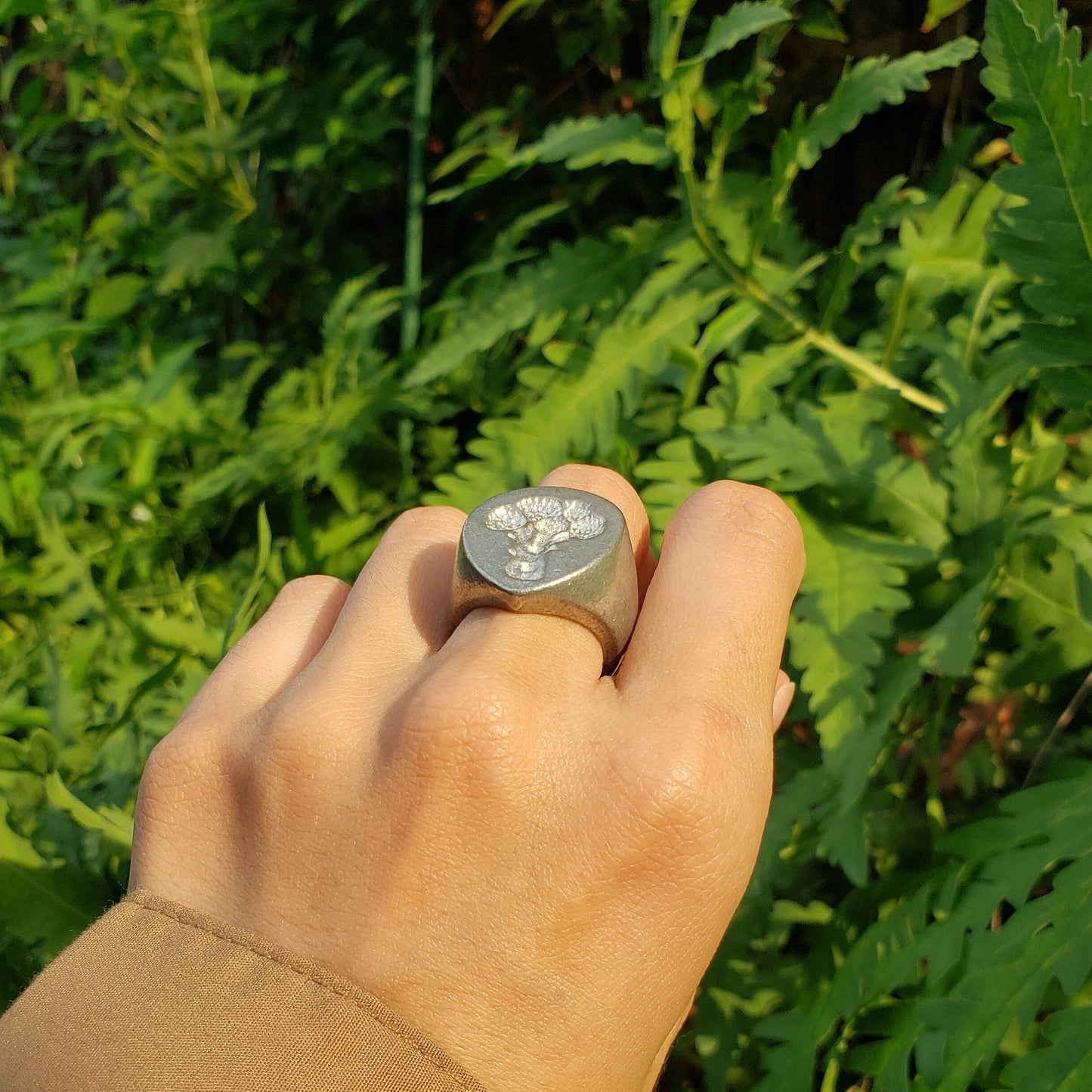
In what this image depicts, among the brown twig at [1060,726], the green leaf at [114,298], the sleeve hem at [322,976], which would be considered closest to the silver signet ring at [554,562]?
the sleeve hem at [322,976]

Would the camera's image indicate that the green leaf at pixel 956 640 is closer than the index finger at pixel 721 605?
No

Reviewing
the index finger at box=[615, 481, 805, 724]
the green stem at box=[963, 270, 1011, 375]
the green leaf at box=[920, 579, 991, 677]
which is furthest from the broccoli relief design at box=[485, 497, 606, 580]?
the green stem at box=[963, 270, 1011, 375]

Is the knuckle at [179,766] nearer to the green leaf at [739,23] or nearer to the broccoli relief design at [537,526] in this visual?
the broccoli relief design at [537,526]

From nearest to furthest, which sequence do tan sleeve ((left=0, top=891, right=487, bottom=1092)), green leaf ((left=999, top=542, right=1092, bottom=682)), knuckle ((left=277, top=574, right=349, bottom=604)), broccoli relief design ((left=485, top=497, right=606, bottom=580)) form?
tan sleeve ((left=0, top=891, right=487, bottom=1092))
broccoli relief design ((left=485, top=497, right=606, bottom=580))
knuckle ((left=277, top=574, right=349, bottom=604))
green leaf ((left=999, top=542, right=1092, bottom=682))

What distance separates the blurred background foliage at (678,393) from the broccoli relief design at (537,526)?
46 cm

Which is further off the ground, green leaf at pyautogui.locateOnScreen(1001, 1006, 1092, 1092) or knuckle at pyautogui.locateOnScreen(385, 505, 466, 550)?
knuckle at pyautogui.locateOnScreen(385, 505, 466, 550)

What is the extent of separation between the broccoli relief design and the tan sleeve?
1.39 feet

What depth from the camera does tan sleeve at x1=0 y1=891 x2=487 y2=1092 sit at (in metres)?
0.80

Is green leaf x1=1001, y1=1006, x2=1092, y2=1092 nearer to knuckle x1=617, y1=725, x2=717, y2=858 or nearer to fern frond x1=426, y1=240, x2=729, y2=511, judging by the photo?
knuckle x1=617, y1=725, x2=717, y2=858

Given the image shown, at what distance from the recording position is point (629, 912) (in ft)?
2.88

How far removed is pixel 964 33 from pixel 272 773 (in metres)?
2.08

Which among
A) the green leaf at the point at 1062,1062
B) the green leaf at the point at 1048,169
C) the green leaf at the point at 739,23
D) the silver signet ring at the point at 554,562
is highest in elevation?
the green leaf at the point at 739,23

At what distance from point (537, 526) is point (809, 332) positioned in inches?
34.9

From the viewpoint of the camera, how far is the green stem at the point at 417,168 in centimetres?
258
